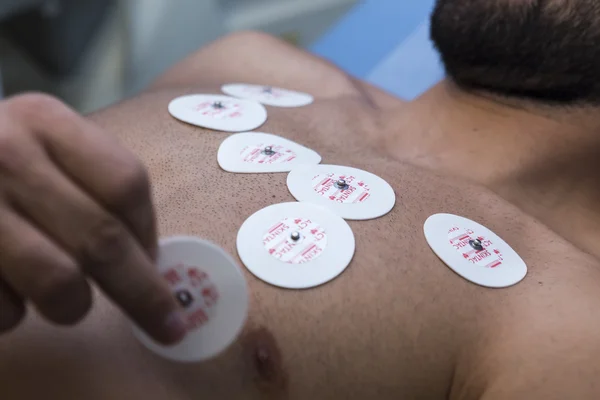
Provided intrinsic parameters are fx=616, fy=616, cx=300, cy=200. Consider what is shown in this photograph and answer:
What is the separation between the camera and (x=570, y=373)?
0.57m

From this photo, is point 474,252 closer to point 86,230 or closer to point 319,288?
point 319,288

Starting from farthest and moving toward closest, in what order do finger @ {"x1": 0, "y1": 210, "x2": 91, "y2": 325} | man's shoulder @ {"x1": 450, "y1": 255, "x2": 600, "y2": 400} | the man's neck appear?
the man's neck, man's shoulder @ {"x1": 450, "y1": 255, "x2": 600, "y2": 400}, finger @ {"x1": 0, "y1": 210, "x2": 91, "y2": 325}

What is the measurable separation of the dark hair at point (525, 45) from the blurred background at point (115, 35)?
32.5 inches

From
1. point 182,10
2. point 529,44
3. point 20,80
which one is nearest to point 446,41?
point 529,44

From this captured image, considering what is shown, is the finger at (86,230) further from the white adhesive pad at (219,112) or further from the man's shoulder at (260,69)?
the man's shoulder at (260,69)

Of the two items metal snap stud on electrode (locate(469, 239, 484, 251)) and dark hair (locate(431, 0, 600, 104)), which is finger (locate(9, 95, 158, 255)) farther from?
dark hair (locate(431, 0, 600, 104))

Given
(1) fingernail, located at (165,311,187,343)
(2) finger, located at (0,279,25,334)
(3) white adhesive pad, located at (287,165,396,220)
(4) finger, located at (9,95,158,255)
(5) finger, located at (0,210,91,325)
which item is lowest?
(3) white adhesive pad, located at (287,165,396,220)

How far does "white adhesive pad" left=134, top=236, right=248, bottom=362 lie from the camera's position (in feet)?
1.46

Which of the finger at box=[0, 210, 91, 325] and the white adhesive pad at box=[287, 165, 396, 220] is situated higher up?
the finger at box=[0, 210, 91, 325]

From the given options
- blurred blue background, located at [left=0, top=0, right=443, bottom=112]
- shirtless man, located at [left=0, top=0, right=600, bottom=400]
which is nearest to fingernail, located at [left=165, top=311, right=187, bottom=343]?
shirtless man, located at [left=0, top=0, right=600, bottom=400]

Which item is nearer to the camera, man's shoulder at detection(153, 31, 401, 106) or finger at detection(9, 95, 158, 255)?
finger at detection(9, 95, 158, 255)

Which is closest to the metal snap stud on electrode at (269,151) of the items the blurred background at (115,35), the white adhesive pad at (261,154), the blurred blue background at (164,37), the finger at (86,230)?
the white adhesive pad at (261,154)

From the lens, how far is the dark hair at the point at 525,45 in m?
A: 0.75

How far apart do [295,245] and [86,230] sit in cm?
26
